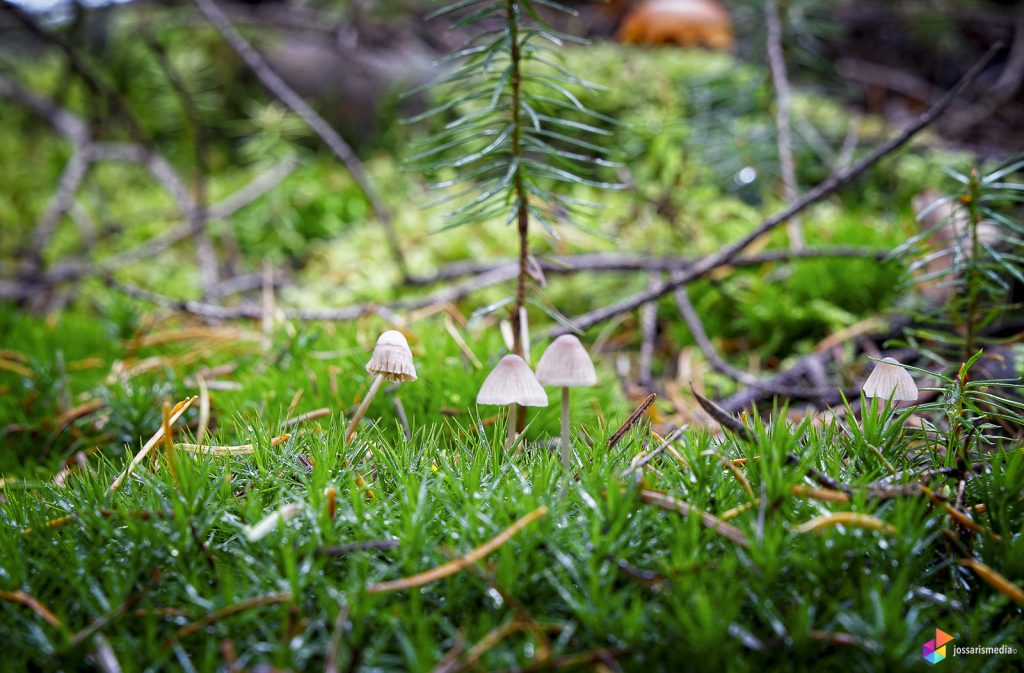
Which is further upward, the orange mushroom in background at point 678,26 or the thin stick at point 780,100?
the orange mushroom in background at point 678,26

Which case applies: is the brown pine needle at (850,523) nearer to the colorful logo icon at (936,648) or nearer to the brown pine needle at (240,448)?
the colorful logo icon at (936,648)

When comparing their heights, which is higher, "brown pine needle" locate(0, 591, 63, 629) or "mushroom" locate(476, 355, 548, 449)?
"mushroom" locate(476, 355, 548, 449)

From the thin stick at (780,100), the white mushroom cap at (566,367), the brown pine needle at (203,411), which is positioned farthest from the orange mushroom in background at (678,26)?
the white mushroom cap at (566,367)

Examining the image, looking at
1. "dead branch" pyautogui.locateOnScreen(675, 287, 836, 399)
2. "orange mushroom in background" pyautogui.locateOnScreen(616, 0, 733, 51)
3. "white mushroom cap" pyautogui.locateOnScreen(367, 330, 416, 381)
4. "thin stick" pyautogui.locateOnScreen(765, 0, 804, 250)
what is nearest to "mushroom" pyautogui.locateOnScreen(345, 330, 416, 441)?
"white mushroom cap" pyautogui.locateOnScreen(367, 330, 416, 381)

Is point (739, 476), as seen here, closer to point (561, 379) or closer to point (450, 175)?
point (561, 379)

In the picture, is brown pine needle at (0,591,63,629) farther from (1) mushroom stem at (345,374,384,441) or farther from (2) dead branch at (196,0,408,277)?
(2) dead branch at (196,0,408,277)

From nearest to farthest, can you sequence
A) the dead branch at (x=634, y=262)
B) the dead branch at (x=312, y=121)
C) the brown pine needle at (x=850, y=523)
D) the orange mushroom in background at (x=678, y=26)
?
the brown pine needle at (x=850, y=523) → the dead branch at (x=634, y=262) → the dead branch at (x=312, y=121) → the orange mushroom in background at (x=678, y=26)
